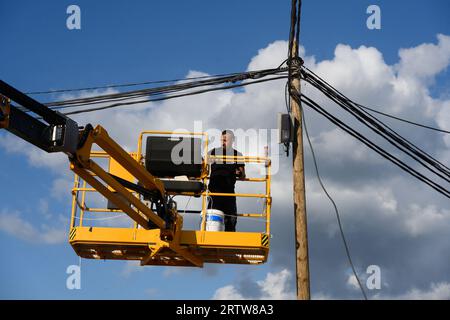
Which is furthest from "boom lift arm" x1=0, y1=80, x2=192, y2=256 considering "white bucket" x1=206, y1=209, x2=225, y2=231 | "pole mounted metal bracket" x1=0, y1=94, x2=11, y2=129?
"white bucket" x1=206, y1=209, x2=225, y2=231

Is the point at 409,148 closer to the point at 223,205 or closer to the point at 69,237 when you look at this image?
the point at 223,205

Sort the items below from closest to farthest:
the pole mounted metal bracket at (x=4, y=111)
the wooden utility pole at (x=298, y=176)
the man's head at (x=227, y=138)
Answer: the pole mounted metal bracket at (x=4, y=111) → the wooden utility pole at (x=298, y=176) → the man's head at (x=227, y=138)

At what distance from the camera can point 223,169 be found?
14.4 meters

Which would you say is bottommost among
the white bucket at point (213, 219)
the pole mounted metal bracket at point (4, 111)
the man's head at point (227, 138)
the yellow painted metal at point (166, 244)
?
the yellow painted metal at point (166, 244)

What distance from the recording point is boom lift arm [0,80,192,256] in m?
9.77

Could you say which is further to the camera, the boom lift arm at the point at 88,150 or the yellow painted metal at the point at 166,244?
the yellow painted metal at the point at 166,244

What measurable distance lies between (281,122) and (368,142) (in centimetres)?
234

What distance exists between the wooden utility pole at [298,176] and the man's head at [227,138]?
4.53 ft

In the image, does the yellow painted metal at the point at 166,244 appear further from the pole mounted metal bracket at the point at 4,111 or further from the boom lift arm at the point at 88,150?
the pole mounted metal bracket at the point at 4,111

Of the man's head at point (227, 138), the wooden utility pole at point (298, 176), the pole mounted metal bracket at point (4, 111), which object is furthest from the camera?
the man's head at point (227, 138)

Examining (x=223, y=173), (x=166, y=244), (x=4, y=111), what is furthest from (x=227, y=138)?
(x=4, y=111)

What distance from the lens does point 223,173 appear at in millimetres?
14344

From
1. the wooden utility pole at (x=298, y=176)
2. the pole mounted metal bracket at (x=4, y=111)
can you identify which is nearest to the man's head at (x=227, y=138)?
the wooden utility pole at (x=298, y=176)

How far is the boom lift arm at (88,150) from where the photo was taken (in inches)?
384
